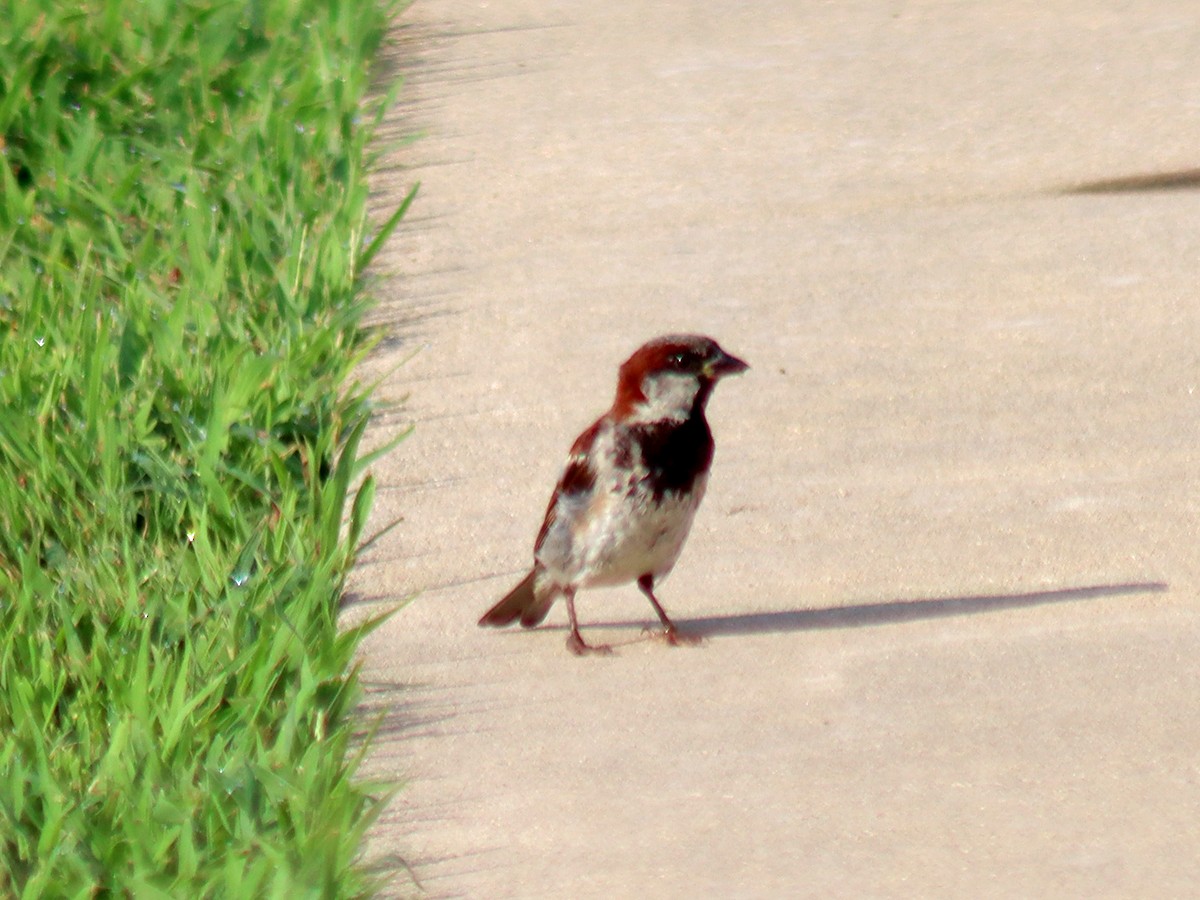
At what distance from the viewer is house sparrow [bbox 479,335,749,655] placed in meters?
4.34

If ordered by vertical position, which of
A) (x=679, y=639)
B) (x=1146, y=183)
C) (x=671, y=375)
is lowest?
(x=1146, y=183)

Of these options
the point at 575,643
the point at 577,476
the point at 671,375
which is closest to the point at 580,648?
the point at 575,643

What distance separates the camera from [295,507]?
15.2 feet

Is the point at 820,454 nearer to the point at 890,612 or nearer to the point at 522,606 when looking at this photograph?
the point at 890,612

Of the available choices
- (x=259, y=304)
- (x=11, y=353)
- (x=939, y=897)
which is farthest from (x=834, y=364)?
(x=939, y=897)

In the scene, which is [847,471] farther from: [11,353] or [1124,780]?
[11,353]

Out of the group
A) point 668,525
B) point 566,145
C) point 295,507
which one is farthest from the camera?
point 566,145

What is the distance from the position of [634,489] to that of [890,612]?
59 cm

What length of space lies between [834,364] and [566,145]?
2103mm

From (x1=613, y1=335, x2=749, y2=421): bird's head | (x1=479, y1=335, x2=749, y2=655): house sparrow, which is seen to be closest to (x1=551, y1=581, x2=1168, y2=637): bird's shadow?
(x1=479, y1=335, x2=749, y2=655): house sparrow

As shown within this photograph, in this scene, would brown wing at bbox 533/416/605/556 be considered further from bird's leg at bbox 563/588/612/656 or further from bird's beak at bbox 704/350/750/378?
bird's beak at bbox 704/350/750/378

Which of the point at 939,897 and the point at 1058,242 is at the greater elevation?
the point at 939,897

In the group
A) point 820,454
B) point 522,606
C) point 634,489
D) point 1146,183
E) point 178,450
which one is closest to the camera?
point 634,489

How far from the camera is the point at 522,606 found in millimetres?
4457
